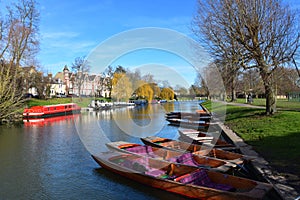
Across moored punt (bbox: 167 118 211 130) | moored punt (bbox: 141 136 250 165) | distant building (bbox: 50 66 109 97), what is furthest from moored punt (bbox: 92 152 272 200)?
distant building (bbox: 50 66 109 97)

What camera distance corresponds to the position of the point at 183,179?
26.4 feet

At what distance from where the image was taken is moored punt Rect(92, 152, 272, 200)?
6801 millimetres

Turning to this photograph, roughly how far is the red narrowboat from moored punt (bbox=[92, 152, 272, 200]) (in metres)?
25.1

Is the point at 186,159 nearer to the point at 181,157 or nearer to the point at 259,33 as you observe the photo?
the point at 181,157

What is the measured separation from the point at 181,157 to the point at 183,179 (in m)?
1.93

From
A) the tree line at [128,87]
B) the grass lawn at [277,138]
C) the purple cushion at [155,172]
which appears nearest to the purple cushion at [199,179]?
the purple cushion at [155,172]

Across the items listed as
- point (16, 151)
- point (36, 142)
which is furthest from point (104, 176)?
point (36, 142)

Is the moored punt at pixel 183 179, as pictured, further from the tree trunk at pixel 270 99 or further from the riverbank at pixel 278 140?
the tree trunk at pixel 270 99

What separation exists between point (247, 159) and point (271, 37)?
10.1m

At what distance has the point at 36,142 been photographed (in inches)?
694

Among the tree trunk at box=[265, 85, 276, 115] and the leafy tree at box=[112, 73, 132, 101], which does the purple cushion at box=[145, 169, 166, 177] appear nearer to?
the tree trunk at box=[265, 85, 276, 115]

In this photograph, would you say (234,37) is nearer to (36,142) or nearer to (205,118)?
(205,118)

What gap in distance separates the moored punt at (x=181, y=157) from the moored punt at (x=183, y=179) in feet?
2.26

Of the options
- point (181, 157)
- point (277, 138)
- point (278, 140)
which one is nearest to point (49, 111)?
point (181, 157)
